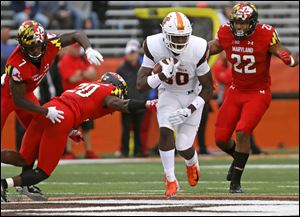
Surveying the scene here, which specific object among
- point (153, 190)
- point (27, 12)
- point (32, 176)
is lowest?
point (153, 190)

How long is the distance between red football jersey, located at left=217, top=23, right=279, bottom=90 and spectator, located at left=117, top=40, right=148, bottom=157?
18.4ft

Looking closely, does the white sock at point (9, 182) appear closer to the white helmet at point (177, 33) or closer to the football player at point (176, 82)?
the football player at point (176, 82)

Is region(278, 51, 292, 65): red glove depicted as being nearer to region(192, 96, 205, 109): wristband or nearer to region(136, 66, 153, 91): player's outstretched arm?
region(192, 96, 205, 109): wristband

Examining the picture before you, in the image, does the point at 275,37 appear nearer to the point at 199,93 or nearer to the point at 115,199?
the point at 199,93

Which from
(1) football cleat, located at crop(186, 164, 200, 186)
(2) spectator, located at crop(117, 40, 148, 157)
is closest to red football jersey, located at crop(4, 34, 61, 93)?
(1) football cleat, located at crop(186, 164, 200, 186)

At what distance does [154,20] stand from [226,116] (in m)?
8.00

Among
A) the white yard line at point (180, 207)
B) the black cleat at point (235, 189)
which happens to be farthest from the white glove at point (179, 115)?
the black cleat at point (235, 189)

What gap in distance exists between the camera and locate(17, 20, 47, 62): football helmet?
8.80 m

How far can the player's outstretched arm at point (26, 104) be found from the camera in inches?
339

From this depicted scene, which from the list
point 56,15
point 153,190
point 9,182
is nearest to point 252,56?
point 153,190

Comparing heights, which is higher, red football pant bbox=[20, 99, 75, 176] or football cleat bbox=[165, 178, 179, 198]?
red football pant bbox=[20, 99, 75, 176]

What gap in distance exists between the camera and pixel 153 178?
1228 cm

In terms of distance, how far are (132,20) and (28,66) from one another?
11146 millimetres

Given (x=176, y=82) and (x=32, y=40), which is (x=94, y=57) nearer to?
(x=32, y=40)
